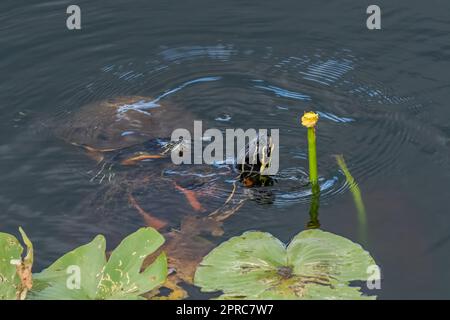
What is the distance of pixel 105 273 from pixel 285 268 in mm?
958

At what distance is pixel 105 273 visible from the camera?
4.03 metres

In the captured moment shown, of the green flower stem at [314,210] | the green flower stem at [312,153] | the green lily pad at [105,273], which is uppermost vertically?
the green flower stem at [312,153]

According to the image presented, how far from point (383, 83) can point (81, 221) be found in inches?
108

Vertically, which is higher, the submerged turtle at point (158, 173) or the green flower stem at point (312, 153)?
the green flower stem at point (312, 153)

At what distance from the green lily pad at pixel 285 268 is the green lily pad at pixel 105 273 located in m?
0.33

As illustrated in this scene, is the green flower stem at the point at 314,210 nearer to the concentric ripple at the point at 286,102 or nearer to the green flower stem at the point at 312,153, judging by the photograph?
the concentric ripple at the point at 286,102

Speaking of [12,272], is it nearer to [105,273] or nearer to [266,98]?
[105,273]

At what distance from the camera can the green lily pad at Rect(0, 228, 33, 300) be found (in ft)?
12.8

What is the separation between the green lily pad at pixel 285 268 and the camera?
4059 millimetres

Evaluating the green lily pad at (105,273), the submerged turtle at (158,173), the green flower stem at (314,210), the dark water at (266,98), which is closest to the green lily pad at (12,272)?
the green lily pad at (105,273)

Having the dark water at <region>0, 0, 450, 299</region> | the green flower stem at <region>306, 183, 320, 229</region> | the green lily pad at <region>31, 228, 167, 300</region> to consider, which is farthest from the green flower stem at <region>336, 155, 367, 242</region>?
the green lily pad at <region>31, 228, 167, 300</region>

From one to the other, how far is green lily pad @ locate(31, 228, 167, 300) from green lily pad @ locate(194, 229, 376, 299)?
0.33 m

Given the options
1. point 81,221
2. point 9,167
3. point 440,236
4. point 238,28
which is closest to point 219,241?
point 81,221

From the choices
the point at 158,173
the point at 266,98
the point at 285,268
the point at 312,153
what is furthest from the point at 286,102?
the point at 285,268
